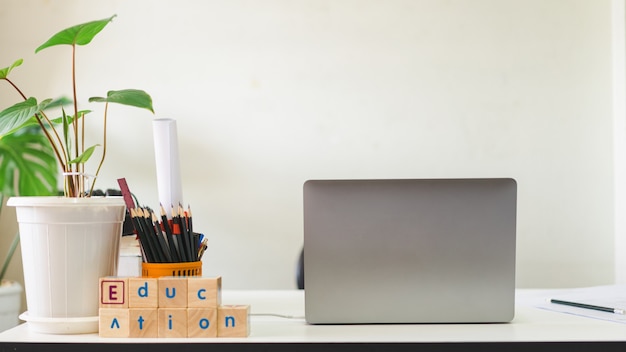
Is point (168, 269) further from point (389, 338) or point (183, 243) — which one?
point (389, 338)

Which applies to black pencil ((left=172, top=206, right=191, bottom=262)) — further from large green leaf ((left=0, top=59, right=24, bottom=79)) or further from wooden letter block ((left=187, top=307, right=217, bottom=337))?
large green leaf ((left=0, top=59, right=24, bottom=79))

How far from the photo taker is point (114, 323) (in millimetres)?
998

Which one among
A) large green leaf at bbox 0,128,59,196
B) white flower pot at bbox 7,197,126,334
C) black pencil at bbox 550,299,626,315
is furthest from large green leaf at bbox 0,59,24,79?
large green leaf at bbox 0,128,59,196

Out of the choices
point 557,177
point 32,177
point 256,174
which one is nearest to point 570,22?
point 557,177

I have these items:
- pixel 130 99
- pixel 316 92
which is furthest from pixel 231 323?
pixel 316 92

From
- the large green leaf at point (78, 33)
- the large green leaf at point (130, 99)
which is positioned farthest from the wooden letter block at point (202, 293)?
the large green leaf at point (78, 33)

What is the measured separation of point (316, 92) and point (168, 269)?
2.12 metres

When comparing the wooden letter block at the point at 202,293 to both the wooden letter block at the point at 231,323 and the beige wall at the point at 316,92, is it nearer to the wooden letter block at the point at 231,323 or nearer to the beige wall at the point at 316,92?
the wooden letter block at the point at 231,323

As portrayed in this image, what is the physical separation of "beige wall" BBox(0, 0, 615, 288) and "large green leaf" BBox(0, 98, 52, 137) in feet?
6.67

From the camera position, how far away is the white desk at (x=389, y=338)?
3.06ft

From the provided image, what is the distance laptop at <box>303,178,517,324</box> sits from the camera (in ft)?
3.59

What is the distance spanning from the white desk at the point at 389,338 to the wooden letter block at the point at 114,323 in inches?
0.6

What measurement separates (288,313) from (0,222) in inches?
92.3

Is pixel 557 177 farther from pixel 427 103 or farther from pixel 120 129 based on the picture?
pixel 120 129
